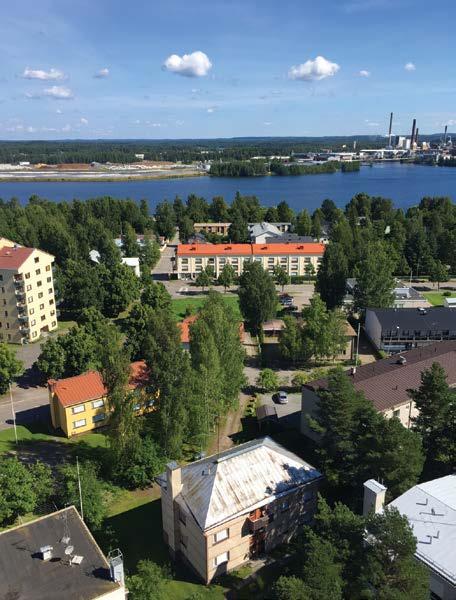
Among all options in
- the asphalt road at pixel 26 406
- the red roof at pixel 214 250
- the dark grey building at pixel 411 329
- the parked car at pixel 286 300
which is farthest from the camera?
the red roof at pixel 214 250

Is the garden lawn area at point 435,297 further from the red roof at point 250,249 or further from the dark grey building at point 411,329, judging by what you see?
the red roof at point 250,249

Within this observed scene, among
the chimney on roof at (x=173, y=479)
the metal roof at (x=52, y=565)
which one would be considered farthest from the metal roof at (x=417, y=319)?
the metal roof at (x=52, y=565)

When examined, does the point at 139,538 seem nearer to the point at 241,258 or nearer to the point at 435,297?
the point at 435,297

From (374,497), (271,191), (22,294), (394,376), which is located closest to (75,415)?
(22,294)

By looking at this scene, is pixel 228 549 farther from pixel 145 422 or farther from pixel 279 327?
pixel 279 327

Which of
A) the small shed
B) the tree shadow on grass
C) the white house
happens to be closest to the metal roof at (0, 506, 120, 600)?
the tree shadow on grass

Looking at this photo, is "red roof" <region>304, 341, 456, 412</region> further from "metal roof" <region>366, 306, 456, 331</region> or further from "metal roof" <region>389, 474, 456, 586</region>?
"metal roof" <region>389, 474, 456, 586</region>
